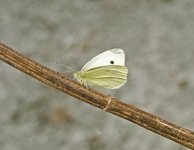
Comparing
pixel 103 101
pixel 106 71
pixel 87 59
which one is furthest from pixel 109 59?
pixel 87 59

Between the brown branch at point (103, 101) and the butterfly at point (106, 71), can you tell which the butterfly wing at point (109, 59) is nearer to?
the butterfly at point (106, 71)

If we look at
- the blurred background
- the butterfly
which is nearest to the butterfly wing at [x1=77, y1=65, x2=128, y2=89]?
the butterfly

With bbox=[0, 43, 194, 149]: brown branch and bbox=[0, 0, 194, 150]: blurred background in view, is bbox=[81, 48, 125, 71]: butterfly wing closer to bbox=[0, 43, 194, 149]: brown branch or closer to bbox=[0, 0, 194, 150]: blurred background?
bbox=[0, 43, 194, 149]: brown branch

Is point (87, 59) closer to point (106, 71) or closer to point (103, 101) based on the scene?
point (106, 71)

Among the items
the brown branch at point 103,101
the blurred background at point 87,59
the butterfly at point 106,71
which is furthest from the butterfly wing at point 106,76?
the blurred background at point 87,59

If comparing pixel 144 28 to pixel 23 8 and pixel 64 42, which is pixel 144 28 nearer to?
pixel 64 42
